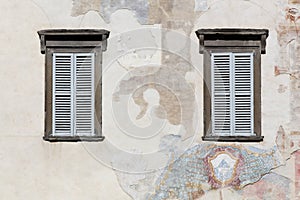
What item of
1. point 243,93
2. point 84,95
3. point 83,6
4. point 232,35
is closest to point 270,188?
point 243,93

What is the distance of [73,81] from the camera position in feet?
48.3

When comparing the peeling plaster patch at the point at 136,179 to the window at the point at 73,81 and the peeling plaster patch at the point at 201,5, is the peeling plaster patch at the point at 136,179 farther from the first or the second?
the peeling plaster patch at the point at 201,5

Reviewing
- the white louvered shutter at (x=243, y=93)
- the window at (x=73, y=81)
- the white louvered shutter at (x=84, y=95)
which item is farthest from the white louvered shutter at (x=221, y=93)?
the white louvered shutter at (x=84, y=95)

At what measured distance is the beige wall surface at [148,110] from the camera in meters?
14.5

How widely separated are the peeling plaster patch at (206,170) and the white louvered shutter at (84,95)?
1.45 metres

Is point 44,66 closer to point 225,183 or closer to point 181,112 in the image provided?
point 181,112

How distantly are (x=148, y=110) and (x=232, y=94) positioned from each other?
1.36 meters

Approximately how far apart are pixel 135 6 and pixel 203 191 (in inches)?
123

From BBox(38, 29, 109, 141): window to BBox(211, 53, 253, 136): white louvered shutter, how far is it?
6.02 ft

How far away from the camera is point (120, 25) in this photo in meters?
14.7

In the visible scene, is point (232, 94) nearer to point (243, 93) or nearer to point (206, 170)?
point (243, 93)

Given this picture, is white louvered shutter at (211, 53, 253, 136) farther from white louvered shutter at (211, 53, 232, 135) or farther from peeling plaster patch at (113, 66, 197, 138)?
peeling plaster patch at (113, 66, 197, 138)

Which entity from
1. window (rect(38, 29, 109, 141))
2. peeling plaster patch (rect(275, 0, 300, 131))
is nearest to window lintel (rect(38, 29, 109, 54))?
window (rect(38, 29, 109, 141))

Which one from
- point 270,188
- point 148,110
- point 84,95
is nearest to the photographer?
point 270,188
